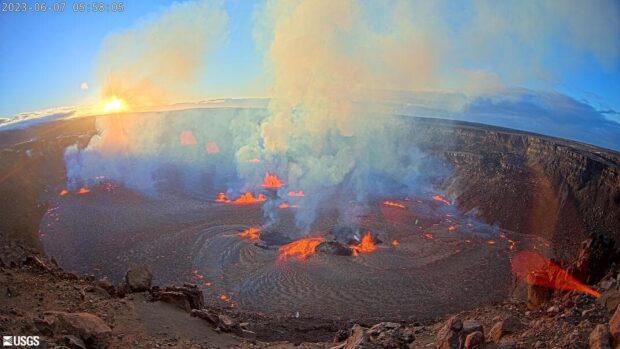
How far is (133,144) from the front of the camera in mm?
80125

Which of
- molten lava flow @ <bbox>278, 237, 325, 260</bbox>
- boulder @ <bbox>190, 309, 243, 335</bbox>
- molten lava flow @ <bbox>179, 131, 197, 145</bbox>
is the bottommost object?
molten lava flow @ <bbox>278, 237, 325, 260</bbox>

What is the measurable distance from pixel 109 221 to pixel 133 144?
136 feet

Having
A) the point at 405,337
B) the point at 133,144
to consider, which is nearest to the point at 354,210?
the point at 405,337

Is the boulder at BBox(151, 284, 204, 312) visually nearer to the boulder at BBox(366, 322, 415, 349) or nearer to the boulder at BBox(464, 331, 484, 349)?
the boulder at BBox(366, 322, 415, 349)

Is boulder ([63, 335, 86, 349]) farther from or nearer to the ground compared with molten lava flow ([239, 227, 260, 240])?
farther from the ground

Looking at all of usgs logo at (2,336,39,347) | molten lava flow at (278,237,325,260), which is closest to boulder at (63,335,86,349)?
usgs logo at (2,336,39,347)

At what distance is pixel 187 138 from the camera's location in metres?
90.1

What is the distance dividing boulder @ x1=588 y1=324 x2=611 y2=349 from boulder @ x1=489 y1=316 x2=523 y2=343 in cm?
286

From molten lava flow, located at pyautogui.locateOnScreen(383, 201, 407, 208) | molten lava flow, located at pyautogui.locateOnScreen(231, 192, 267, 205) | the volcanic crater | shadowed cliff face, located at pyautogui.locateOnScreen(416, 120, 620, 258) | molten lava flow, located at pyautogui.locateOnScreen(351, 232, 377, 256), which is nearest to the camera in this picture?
the volcanic crater

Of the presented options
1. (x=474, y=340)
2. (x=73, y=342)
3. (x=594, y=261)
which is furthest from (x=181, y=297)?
(x=594, y=261)

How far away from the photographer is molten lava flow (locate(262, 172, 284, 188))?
59875mm

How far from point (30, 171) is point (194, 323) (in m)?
47.1

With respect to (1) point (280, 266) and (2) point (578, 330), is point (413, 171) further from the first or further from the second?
(2) point (578, 330)

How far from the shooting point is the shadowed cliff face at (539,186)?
39.5 m
